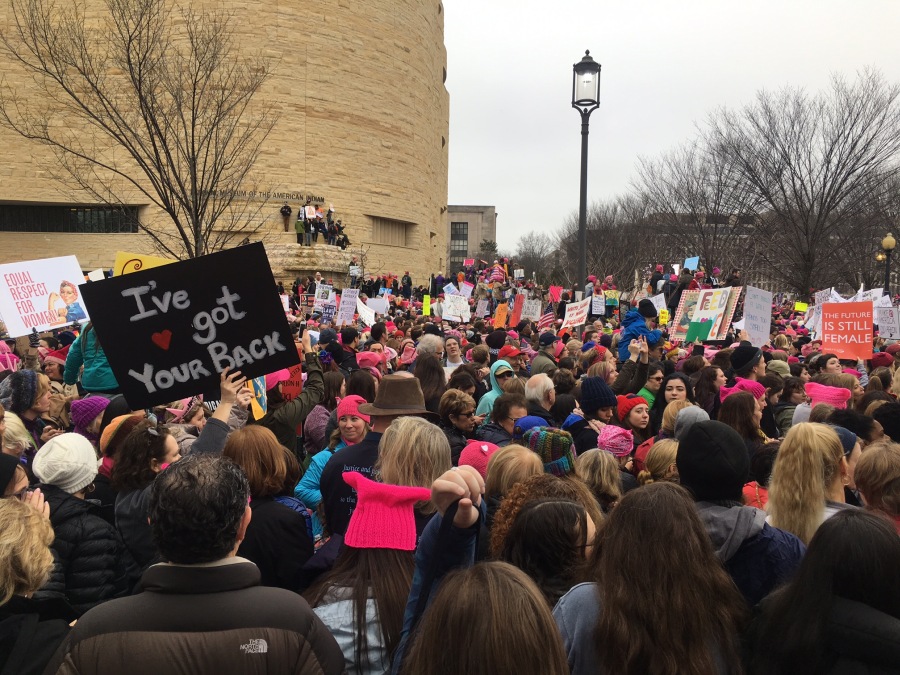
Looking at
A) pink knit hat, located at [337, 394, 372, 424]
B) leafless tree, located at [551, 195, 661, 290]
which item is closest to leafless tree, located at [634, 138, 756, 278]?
leafless tree, located at [551, 195, 661, 290]

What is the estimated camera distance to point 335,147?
3959 centimetres

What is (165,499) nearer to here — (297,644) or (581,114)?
(297,644)

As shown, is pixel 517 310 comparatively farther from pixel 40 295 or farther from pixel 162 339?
pixel 162 339

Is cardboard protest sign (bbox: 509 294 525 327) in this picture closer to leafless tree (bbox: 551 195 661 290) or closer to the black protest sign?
the black protest sign

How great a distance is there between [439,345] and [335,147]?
3165 cm

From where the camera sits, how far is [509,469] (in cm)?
390

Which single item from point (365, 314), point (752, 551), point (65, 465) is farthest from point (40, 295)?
point (752, 551)

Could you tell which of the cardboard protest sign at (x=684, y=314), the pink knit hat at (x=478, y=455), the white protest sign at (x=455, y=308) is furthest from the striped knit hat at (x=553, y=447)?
the white protest sign at (x=455, y=308)

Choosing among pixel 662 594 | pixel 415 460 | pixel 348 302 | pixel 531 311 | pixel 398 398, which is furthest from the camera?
pixel 531 311

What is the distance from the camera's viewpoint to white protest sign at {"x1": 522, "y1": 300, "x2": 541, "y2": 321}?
1710cm

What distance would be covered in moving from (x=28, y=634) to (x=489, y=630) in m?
1.63

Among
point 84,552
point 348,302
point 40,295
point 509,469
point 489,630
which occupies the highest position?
point 40,295

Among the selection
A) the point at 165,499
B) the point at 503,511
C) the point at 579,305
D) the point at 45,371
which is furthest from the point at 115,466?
the point at 579,305

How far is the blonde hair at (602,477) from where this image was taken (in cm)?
425
